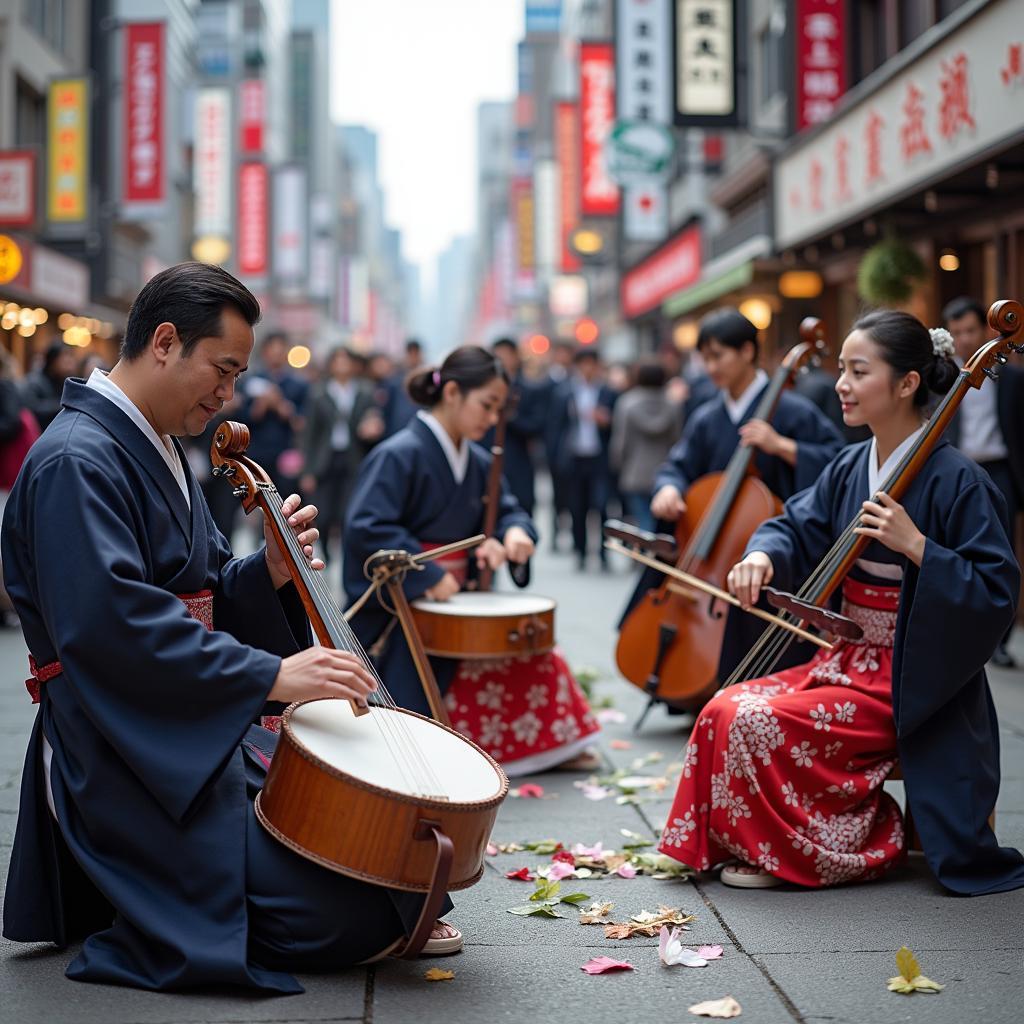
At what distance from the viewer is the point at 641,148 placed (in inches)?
700

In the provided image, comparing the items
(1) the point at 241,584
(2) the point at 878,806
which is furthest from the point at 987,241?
→ (1) the point at 241,584

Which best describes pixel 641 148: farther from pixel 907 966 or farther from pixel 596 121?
pixel 907 966

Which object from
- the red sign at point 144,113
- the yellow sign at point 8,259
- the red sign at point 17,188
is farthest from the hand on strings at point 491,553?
the red sign at point 144,113

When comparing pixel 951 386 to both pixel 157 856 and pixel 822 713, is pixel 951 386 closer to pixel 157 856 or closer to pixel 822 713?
pixel 822 713

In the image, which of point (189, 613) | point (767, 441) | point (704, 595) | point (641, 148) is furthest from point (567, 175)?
point (189, 613)

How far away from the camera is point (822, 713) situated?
13.6ft

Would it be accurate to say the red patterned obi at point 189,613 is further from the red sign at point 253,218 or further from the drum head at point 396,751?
the red sign at point 253,218

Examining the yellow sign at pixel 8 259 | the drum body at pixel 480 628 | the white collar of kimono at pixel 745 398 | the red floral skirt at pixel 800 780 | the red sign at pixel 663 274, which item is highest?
the red sign at pixel 663 274

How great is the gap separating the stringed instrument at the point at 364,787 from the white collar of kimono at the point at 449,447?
2247 millimetres

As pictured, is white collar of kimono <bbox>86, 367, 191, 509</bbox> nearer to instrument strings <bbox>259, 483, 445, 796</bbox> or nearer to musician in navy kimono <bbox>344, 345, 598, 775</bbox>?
instrument strings <bbox>259, 483, 445, 796</bbox>

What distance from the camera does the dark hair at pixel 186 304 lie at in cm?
336

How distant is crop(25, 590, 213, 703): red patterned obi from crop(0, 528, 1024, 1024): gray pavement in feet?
2.12

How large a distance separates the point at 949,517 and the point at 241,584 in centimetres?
198

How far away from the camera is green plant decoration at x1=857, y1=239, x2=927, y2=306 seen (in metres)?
9.87
